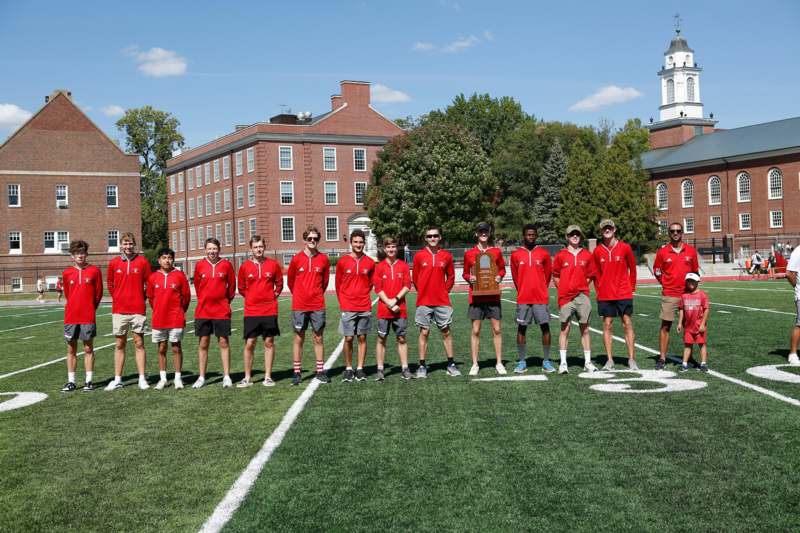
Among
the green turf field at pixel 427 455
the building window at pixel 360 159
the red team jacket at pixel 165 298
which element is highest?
the building window at pixel 360 159

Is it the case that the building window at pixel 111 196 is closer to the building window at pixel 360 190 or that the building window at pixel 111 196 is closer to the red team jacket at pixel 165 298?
the building window at pixel 360 190

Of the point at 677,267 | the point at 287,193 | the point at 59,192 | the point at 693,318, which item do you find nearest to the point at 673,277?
the point at 677,267

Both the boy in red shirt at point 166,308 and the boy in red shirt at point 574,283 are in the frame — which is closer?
the boy in red shirt at point 166,308

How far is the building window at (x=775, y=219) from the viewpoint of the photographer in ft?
220

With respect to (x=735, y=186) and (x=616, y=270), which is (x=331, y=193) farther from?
(x=616, y=270)

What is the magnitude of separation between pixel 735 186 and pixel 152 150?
5944cm

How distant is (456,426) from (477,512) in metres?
2.46

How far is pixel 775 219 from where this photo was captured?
67625mm

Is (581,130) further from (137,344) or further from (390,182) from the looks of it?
(137,344)

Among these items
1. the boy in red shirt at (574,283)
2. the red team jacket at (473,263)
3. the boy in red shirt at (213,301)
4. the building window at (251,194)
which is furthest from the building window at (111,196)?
the boy in red shirt at (574,283)

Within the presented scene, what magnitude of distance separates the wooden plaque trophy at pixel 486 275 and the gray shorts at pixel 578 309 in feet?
3.28

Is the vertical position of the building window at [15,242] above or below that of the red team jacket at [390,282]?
above

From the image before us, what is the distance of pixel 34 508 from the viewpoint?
542 centimetres

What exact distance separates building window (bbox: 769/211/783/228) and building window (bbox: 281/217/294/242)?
131ft
